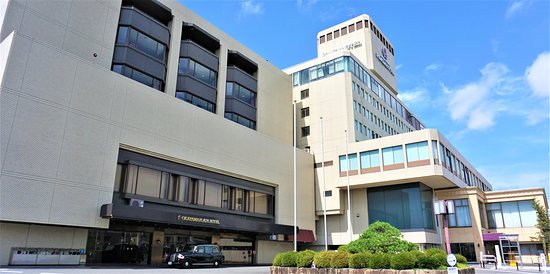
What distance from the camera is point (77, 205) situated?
24.5m

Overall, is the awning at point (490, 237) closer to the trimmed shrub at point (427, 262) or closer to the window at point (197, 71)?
the trimmed shrub at point (427, 262)

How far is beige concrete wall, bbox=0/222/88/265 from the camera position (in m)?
22.2

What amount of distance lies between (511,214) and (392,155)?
1917 cm

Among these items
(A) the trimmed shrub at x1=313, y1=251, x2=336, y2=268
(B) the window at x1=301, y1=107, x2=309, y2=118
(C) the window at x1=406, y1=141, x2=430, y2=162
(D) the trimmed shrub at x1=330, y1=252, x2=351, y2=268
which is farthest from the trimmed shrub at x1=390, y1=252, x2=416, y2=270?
(B) the window at x1=301, y1=107, x2=309, y2=118

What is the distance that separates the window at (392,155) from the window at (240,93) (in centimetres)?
1663

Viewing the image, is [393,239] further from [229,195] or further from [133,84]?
[133,84]

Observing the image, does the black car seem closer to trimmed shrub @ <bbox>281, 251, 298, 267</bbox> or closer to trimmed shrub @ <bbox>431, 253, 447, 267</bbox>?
trimmed shrub @ <bbox>281, 251, 298, 267</bbox>

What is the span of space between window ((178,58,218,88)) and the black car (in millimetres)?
17574

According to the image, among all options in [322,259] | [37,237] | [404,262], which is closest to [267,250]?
[322,259]

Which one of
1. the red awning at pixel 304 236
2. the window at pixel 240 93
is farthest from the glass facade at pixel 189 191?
the window at pixel 240 93

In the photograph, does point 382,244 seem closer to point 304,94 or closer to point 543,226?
point 543,226

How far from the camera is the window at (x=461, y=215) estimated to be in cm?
4550

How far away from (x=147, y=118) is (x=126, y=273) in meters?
13.4

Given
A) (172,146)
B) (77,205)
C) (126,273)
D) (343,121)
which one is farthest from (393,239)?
(343,121)
